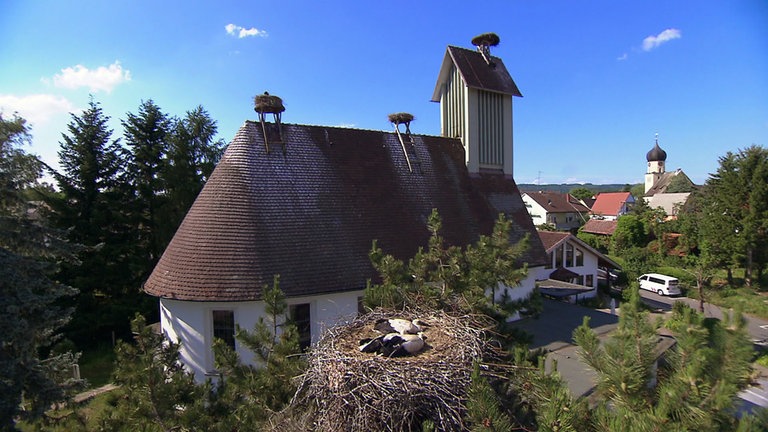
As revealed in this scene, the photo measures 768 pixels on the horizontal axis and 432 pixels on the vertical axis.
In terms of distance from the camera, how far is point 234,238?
1014 cm

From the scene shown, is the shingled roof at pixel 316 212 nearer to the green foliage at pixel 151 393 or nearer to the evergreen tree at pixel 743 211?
the green foliage at pixel 151 393

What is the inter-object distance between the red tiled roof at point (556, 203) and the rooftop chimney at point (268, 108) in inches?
1714

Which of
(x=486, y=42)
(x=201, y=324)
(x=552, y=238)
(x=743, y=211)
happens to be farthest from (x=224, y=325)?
(x=743, y=211)

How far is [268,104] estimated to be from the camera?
39.1ft

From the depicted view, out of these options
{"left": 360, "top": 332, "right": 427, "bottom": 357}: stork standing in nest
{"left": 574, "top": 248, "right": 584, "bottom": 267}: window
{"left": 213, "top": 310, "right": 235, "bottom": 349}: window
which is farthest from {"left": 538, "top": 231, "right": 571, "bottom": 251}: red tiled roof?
{"left": 360, "top": 332, "right": 427, "bottom": 357}: stork standing in nest

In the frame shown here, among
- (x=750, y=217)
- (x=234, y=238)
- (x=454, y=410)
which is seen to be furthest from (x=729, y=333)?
(x=750, y=217)

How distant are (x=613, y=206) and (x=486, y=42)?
1986 inches

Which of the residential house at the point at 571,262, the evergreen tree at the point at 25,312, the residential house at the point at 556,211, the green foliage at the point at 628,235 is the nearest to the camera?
the evergreen tree at the point at 25,312

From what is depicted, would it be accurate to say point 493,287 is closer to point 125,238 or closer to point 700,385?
point 700,385

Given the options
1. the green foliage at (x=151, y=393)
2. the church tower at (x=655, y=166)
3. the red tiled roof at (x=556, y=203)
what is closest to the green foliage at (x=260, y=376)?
the green foliage at (x=151, y=393)

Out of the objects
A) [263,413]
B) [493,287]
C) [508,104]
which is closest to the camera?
[263,413]

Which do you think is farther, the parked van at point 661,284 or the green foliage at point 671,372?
the parked van at point 661,284

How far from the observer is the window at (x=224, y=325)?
9883mm

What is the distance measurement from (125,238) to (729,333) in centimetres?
2134
